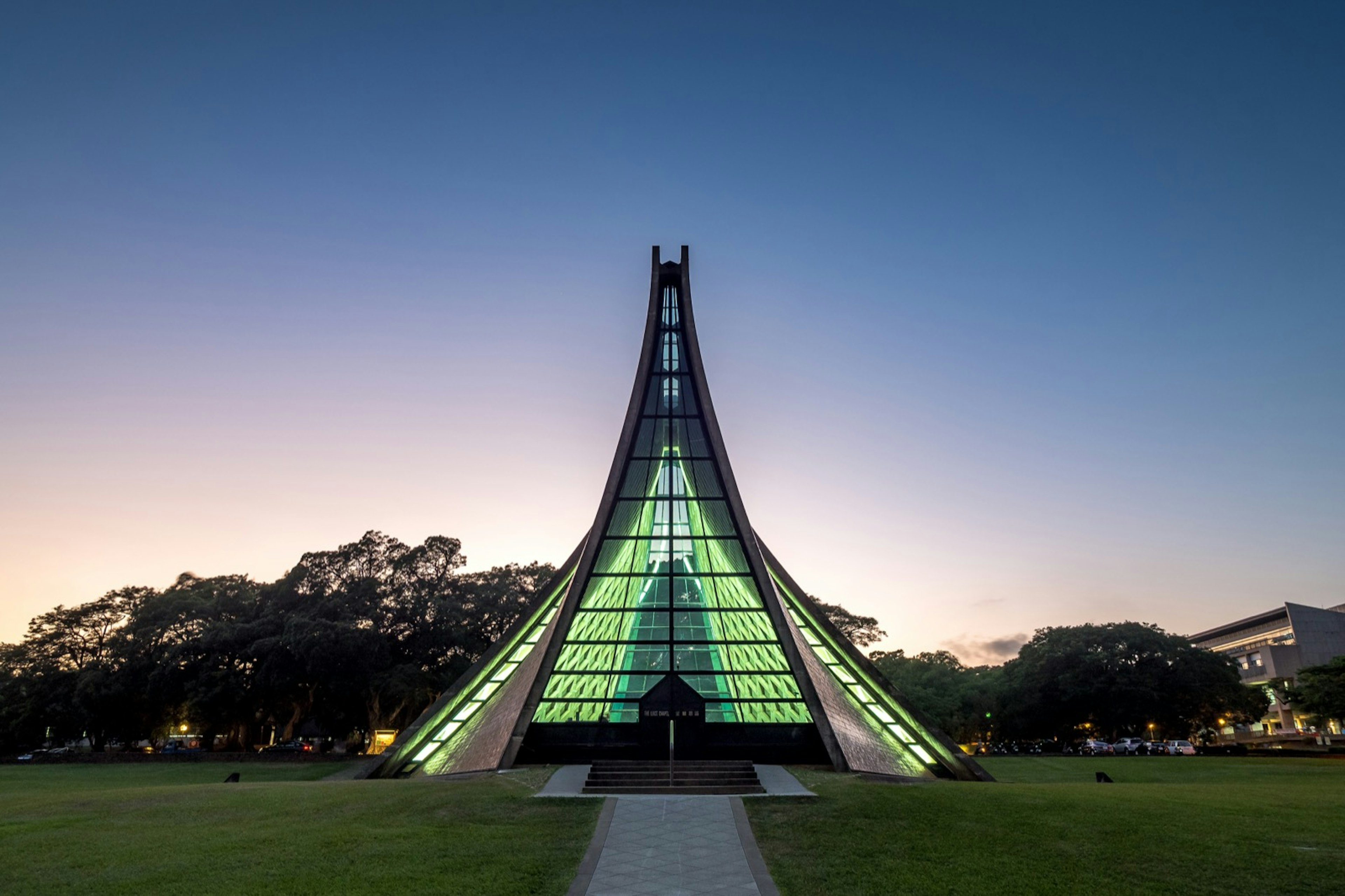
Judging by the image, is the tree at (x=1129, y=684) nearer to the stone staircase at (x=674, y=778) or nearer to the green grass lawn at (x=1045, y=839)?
the green grass lawn at (x=1045, y=839)

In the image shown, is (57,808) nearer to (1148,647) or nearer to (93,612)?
(93,612)

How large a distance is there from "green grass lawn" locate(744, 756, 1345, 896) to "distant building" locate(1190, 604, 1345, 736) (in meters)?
80.1

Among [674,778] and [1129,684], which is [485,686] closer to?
[674,778]

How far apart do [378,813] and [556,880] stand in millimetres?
6106

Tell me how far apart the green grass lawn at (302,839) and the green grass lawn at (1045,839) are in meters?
4.03

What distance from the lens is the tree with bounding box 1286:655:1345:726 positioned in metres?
41.3

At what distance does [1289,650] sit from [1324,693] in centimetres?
5424

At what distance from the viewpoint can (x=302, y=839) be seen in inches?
521

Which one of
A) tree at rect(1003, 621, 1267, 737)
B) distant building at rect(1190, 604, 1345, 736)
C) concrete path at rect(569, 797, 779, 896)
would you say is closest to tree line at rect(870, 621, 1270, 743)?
tree at rect(1003, 621, 1267, 737)

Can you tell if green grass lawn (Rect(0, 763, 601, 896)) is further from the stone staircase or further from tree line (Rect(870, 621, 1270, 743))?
tree line (Rect(870, 621, 1270, 743))

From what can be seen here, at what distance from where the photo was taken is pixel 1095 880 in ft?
36.5

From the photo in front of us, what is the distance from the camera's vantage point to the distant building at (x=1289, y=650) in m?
83.8

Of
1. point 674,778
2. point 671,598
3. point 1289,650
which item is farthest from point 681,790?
point 1289,650

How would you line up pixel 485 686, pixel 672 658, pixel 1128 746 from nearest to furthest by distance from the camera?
pixel 672 658, pixel 485 686, pixel 1128 746
